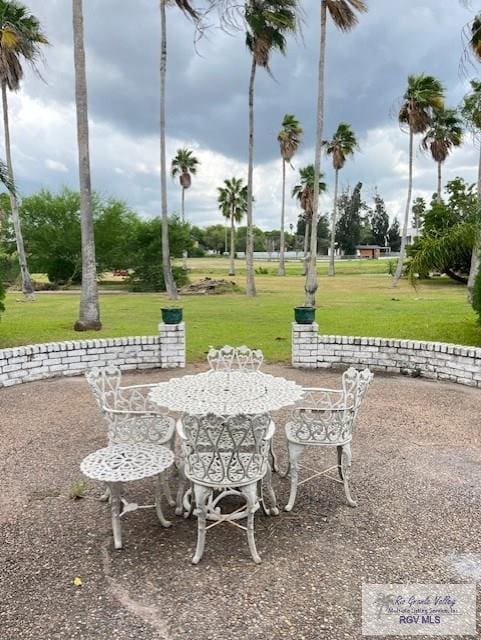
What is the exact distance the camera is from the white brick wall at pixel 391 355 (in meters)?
7.14

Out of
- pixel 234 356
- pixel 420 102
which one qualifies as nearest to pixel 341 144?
pixel 420 102

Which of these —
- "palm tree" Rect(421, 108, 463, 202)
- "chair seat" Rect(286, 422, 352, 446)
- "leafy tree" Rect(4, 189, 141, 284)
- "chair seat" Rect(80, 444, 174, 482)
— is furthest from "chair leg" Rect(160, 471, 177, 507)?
"palm tree" Rect(421, 108, 463, 202)

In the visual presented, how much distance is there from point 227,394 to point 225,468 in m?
0.87

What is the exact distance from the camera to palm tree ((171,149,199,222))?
41625 millimetres

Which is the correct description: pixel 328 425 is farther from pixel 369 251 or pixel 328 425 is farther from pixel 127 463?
pixel 369 251

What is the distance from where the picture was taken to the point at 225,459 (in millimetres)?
2992

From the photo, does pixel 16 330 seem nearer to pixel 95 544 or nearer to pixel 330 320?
pixel 330 320

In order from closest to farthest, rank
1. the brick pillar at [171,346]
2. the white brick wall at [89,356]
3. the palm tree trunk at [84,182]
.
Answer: the white brick wall at [89,356], the brick pillar at [171,346], the palm tree trunk at [84,182]

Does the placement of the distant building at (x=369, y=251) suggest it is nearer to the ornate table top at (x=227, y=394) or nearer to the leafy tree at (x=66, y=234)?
the leafy tree at (x=66, y=234)

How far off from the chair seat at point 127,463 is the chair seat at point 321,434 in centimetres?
99

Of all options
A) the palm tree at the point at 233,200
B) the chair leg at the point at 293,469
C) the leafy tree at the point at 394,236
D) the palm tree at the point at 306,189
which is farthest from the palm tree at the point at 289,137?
the leafy tree at the point at 394,236

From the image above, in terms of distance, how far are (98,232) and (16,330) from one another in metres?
18.3

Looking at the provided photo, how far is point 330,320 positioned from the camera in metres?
13.1

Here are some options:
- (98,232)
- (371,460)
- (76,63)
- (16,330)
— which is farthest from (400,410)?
(98,232)
